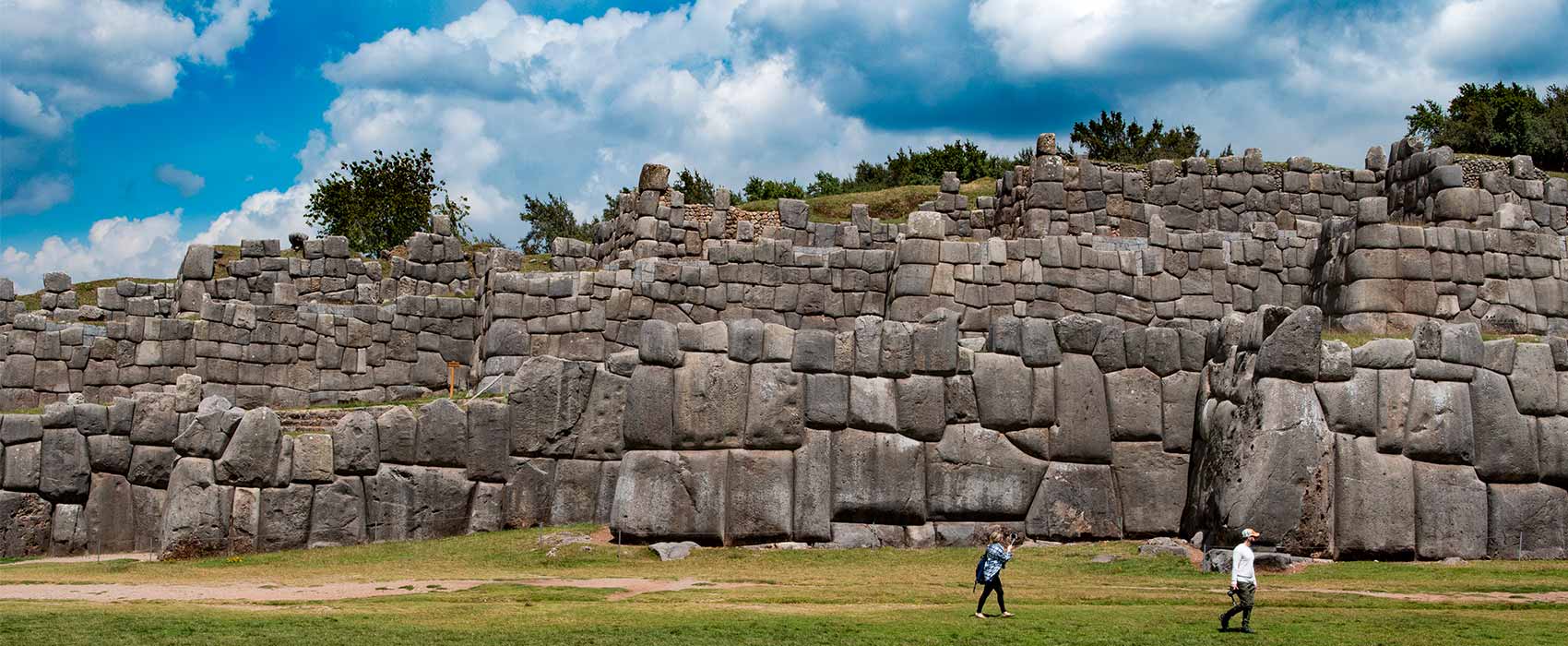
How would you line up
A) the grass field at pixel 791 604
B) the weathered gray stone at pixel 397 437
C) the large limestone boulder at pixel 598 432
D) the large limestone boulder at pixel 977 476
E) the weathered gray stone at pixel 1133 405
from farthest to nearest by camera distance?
1. the large limestone boulder at pixel 598 432
2. the weathered gray stone at pixel 397 437
3. the weathered gray stone at pixel 1133 405
4. the large limestone boulder at pixel 977 476
5. the grass field at pixel 791 604

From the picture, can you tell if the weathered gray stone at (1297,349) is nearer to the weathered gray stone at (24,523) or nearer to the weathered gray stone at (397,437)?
the weathered gray stone at (397,437)

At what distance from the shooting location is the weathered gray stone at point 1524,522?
21938 millimetres

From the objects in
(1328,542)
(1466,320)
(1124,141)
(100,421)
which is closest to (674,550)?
(1328,542)

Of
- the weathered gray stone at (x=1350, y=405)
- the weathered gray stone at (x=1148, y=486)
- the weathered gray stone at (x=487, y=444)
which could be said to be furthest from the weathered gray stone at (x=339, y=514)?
the weathered gray stone at (x=1350, y=405)

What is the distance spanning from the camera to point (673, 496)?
22938 mm

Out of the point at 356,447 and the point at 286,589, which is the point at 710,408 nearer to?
the point at 356,447

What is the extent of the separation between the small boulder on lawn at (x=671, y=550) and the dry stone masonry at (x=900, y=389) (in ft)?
0.95

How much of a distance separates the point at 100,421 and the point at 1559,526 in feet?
73.0

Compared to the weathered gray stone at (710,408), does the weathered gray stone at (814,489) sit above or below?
below

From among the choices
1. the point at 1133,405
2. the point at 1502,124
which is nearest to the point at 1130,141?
the point at 1502,124

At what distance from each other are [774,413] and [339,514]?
6.86 metres

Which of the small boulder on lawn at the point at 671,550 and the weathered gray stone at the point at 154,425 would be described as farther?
the weathered gray stone at the point at 154,425

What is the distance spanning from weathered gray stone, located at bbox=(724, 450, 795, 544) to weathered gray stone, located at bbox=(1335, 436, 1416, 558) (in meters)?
7.41

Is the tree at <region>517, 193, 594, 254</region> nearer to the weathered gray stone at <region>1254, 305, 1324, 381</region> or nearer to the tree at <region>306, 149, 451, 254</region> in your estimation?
the tree at <region>306, 149, 451, 254</region>
